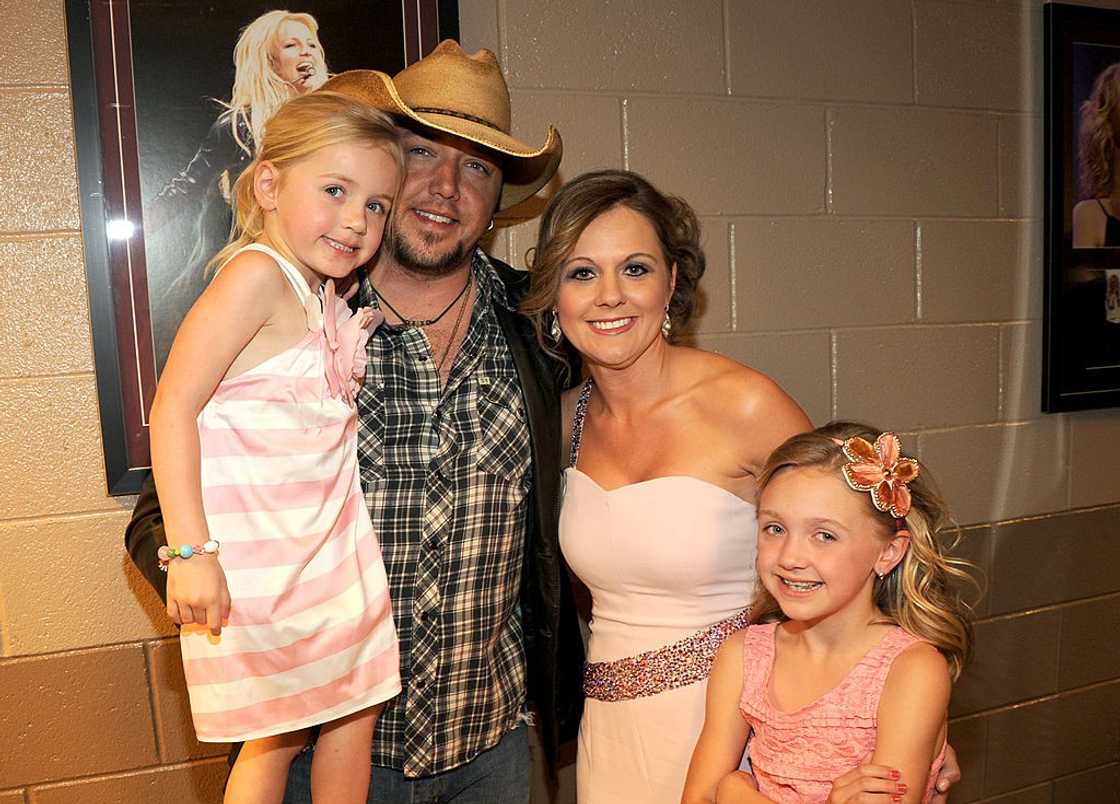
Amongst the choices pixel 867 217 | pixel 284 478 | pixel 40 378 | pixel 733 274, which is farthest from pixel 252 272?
pixel 867 217

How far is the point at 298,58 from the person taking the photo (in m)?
2.00

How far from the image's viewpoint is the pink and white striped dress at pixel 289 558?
1438 millimetres

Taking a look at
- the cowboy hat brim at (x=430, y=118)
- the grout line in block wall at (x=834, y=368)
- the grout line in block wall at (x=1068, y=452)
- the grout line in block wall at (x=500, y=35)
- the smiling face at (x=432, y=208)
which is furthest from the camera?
the grout line in block wall at (x=1068, y=452)

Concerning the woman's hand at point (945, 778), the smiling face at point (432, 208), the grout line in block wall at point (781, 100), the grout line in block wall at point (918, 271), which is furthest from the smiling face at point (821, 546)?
the grout line in block wall at point (918, 271)

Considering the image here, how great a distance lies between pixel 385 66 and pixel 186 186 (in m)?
0.50

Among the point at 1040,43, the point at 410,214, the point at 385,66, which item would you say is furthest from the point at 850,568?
the point at 1040,43

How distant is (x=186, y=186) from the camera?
6.39 ft

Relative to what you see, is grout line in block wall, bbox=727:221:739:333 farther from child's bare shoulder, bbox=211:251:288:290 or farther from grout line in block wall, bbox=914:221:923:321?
child's bare shoulder, bbox=211:251:288:290

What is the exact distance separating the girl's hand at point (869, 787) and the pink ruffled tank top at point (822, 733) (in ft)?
0.29

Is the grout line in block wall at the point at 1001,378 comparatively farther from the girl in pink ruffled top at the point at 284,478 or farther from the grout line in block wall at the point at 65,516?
the grout line in block wall at the point at 65,516

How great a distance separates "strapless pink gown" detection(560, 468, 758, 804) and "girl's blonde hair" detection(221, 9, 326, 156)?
1037mm

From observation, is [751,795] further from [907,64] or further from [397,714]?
[907,64]

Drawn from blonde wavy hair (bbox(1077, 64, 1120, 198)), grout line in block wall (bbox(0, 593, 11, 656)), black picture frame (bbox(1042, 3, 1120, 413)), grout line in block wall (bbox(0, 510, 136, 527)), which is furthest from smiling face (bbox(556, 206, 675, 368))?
blonde wavy hair (bbox(1077, 64, 1120, 198))

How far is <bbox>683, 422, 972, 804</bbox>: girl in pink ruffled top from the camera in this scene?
150 centimetres
